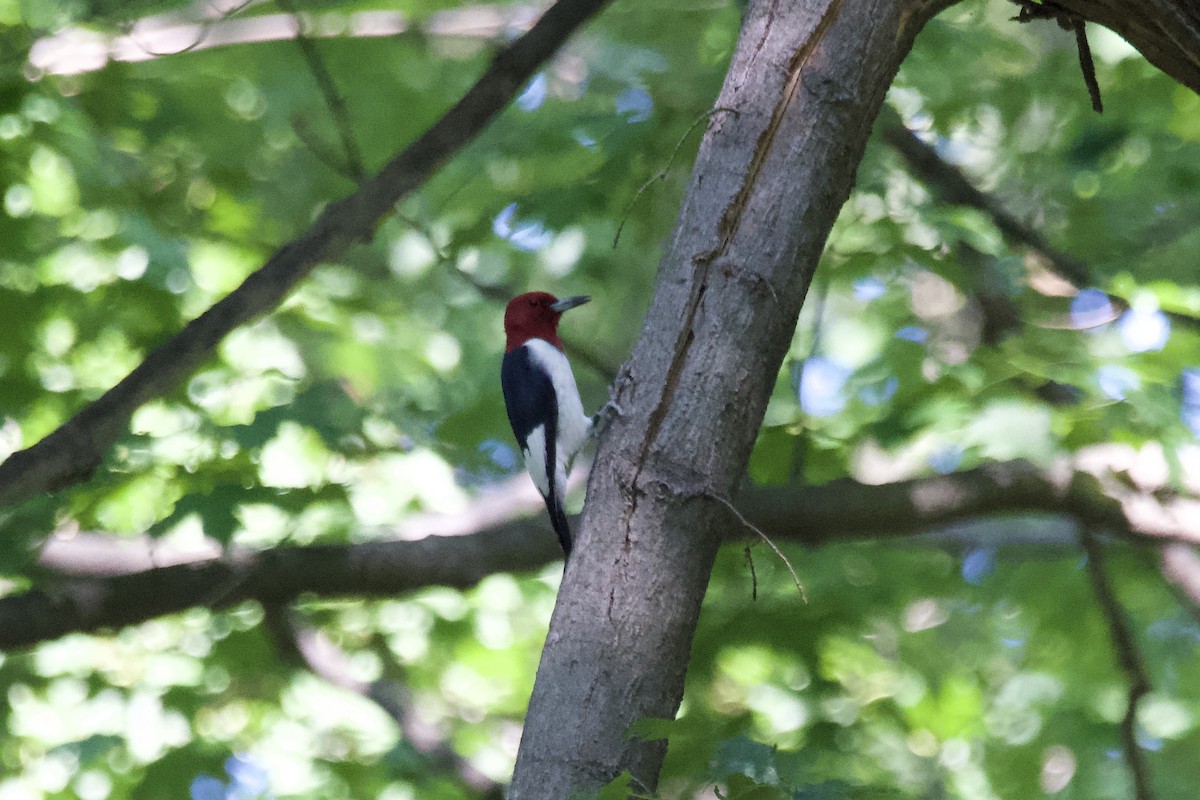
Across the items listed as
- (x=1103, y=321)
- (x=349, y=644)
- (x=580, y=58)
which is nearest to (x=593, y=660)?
(x=1103, y=321)

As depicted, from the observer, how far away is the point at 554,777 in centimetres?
218

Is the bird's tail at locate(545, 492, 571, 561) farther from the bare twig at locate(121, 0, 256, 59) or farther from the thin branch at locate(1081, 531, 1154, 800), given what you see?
the bare twig at locate(121, 0, 256, 59)

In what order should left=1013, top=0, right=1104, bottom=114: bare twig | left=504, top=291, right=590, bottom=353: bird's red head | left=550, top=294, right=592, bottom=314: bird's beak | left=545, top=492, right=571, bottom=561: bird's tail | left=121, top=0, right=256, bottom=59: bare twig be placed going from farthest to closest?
left=504, top=291, right=590, bottom=353: bird's red head
left=550, top=294, right=592, bottom=314: bird's beak
left=121, top=0, right=256, bottom=59: bare twig
left=545, top=492, right=571, bottom=561: bird's tail
left=1013, top=0, right=1104, bottom=114: bare twig

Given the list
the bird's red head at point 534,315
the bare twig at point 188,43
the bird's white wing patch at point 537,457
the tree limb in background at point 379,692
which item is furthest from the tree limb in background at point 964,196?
the tree limb in background at point 379,692

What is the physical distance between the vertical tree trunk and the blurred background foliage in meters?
1.23

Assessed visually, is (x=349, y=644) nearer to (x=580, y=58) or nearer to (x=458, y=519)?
(x=458, y=519)

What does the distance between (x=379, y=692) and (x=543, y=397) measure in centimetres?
170

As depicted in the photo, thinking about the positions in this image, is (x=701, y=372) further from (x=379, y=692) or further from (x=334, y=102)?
(x=379, y=692)

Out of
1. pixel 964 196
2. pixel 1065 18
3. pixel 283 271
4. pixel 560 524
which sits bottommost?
pixel 560 524

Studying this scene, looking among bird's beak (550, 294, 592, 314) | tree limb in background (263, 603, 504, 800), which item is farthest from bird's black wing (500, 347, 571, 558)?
tree limb in background (263, 603, 504, 800)

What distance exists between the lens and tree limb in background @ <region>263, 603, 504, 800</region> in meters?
4.93

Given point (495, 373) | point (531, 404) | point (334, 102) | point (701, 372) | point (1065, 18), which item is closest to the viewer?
point (701, 372)

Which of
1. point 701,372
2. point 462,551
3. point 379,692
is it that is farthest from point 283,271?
point 379,692

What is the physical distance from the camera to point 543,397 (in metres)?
4.89
